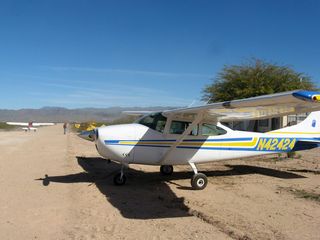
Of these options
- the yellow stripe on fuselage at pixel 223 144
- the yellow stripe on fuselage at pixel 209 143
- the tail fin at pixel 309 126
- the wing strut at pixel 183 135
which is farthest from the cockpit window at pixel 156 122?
the tail fin at pixel 309 126

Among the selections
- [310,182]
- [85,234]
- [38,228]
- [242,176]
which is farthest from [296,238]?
[242,176]

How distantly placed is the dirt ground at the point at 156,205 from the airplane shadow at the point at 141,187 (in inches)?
0.8

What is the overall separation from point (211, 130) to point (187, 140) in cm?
83

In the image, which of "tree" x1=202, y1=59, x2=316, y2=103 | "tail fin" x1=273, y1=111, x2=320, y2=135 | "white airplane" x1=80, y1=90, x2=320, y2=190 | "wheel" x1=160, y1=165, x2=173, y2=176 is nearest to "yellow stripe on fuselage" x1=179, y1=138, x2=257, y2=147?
"white airplane" x1=80, y1=90, x2=320, y2=190

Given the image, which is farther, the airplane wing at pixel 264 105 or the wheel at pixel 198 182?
the wheel at pixel 198 182

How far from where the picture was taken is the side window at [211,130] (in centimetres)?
1012

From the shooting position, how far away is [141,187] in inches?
374

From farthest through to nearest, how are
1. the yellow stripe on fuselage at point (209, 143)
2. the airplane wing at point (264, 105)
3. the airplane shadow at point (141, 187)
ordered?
the yellow stripe on fuselage at point (209, 143), the airplane shadow at point (141, 187), the airplane wing at point (264, 105)

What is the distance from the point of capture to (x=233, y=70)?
27688 millimetres

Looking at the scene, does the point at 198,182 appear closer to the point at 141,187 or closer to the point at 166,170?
the point at 141,187

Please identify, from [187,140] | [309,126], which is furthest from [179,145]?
[309,126]

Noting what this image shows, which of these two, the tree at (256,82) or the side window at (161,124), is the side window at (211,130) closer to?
the side window at (161,124)

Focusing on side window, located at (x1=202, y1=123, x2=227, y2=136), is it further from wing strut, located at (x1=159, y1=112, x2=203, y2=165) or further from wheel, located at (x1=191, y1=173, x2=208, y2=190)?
wheel, located at (x1=191, y1=173, x2=208, y2=190)

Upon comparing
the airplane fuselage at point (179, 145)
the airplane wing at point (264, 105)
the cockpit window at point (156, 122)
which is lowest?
the airplane fuselage at point (179, 145)
